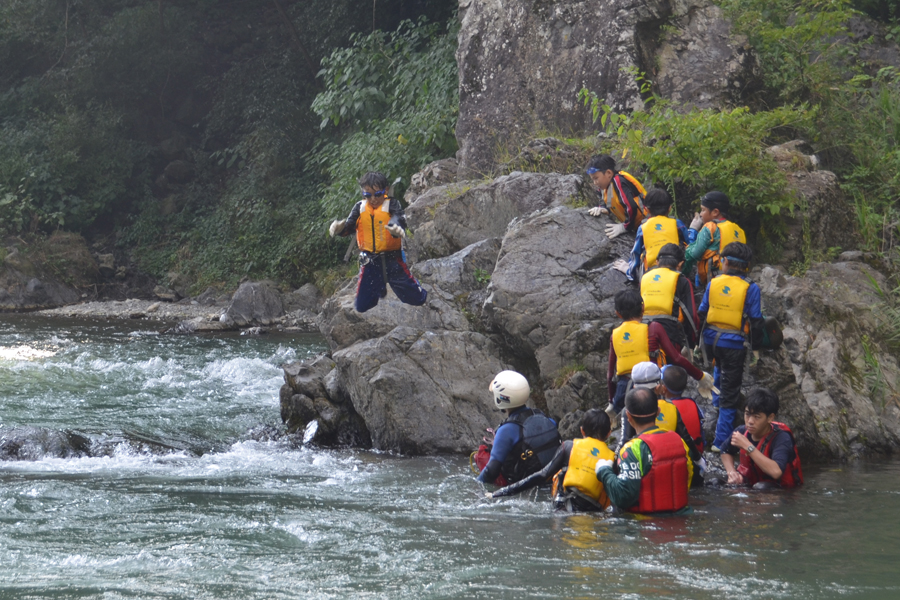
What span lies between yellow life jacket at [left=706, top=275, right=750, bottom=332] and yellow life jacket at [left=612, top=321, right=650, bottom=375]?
2.15 ft

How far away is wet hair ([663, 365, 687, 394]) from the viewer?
6.26m

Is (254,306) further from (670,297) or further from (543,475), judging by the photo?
(543,475)

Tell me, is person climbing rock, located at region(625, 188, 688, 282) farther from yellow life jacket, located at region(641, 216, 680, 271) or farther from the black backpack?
the black backpack

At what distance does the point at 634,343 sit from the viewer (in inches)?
258

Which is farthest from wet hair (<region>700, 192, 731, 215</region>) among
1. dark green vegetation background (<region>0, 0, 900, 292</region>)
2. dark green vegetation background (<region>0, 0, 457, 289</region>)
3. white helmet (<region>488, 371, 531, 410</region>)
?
dark green vegetation background (<region>0, 0, 457, 289</region>)

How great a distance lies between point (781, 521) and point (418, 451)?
3.71m

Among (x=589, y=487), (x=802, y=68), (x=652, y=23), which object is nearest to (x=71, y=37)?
(x=652, y=23)

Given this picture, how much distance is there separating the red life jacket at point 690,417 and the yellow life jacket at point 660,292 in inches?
33.4

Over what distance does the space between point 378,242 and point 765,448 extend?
13.1 feet

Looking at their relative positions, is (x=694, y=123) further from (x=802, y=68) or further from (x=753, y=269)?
(x=802, y=68)

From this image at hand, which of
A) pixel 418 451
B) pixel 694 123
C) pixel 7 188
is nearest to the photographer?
pixel 418 451

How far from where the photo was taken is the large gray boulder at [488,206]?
9875mm

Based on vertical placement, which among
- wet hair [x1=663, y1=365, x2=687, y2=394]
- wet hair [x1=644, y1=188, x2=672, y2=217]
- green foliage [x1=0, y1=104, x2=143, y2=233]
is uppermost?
green foliage [x1=0, y1=104, x2=143, y2=233]

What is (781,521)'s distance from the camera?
18.1 feet
